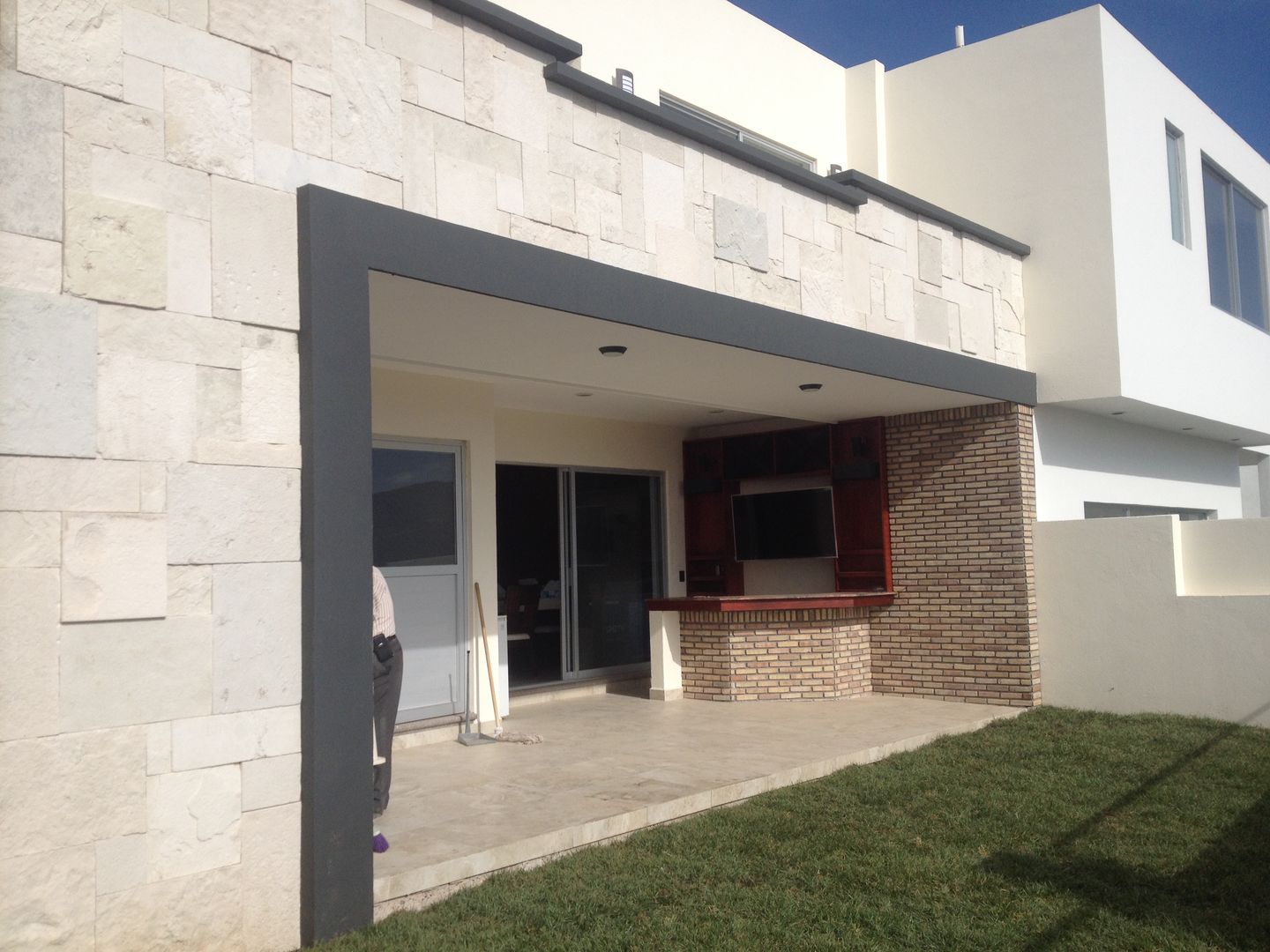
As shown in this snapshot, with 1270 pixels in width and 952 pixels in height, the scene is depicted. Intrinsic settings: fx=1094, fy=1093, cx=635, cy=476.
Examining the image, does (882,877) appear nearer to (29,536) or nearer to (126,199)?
(29,536)

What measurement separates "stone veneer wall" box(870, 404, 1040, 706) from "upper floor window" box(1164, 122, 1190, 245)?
2.96 metres

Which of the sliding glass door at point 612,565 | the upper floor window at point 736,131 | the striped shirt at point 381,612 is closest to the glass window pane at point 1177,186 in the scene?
the upper floor window at point 736,131

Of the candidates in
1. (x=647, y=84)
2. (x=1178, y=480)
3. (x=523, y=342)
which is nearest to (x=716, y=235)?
(x=523, y=342)

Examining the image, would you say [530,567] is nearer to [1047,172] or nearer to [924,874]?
[1047,172]

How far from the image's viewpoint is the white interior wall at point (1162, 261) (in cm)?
945

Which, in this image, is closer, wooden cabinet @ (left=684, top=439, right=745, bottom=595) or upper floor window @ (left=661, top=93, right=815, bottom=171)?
upper floor window @ (left=661, top=93, right=815, bottom=171)

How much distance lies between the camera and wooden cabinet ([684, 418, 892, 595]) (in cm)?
1043

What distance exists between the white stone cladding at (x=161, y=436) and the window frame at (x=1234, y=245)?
9832 millimetres

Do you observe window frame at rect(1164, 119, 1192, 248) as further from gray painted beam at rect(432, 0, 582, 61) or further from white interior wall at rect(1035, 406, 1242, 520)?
gray painted beam at rect(432, 0, 582, 61)

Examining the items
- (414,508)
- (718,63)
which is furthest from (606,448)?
(718,63)

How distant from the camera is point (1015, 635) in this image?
952 cm

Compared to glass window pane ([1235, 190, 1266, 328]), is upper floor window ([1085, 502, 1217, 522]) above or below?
below

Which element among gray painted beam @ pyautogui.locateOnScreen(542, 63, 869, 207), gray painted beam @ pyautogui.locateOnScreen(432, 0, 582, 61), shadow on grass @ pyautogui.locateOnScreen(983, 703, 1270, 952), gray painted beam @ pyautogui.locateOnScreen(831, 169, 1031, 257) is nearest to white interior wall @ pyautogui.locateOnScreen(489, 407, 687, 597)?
gray painted beam @ pyautogui.locateOnScreen(542, 63, 869, 207)

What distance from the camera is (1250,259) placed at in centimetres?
1267
